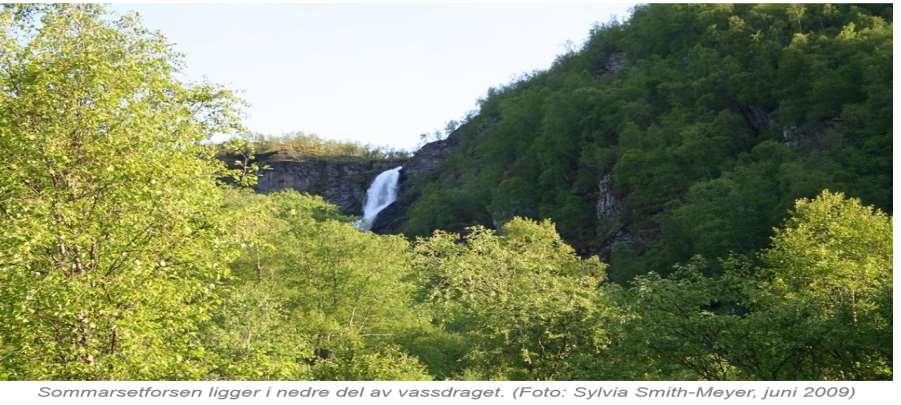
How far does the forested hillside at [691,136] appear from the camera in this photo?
6450cm

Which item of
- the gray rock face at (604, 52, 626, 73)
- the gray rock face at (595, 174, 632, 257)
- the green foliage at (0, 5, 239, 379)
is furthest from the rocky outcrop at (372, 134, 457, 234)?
the green foliage at (0, 5, 239, 379)

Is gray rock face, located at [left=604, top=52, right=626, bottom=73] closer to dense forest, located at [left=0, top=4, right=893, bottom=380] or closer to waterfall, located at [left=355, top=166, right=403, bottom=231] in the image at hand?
dense forest, located at [left=0, top=4, right=893, bottom=380]

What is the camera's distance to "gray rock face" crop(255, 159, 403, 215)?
150 metres

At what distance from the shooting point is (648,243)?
7781 cm

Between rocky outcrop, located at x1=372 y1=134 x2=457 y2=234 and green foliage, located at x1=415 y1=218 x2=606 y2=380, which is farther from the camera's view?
rocky outcrop, located at x1=372 y1=134 x2=457 y2=234

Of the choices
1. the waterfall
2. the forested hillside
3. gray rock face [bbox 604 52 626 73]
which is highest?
gray rock face [bbox 604 52 626 73]

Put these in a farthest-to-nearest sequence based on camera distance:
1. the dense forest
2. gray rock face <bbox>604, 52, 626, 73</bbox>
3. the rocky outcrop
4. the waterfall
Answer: the waterfall, the rocky outcrop, gray rock face <bbox>604, 52, 626, 73</bbox>, the dense forest

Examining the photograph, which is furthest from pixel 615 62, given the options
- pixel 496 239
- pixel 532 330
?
pixel 532 330

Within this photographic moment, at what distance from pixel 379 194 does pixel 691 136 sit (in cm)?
6349

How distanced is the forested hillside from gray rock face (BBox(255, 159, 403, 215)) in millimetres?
32321

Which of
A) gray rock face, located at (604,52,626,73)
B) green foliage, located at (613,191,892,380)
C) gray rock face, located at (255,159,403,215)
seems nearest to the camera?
green foliage, located at (613,191,892,380)

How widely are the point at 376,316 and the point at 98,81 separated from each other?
2563cm

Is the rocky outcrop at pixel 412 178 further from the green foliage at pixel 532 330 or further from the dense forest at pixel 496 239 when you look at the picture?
the green foliage at pixel 532 330

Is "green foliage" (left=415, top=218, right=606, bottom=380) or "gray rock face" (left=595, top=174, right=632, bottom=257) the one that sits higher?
"green foliage" (left=415, top=218, right=606, bottom=380)
